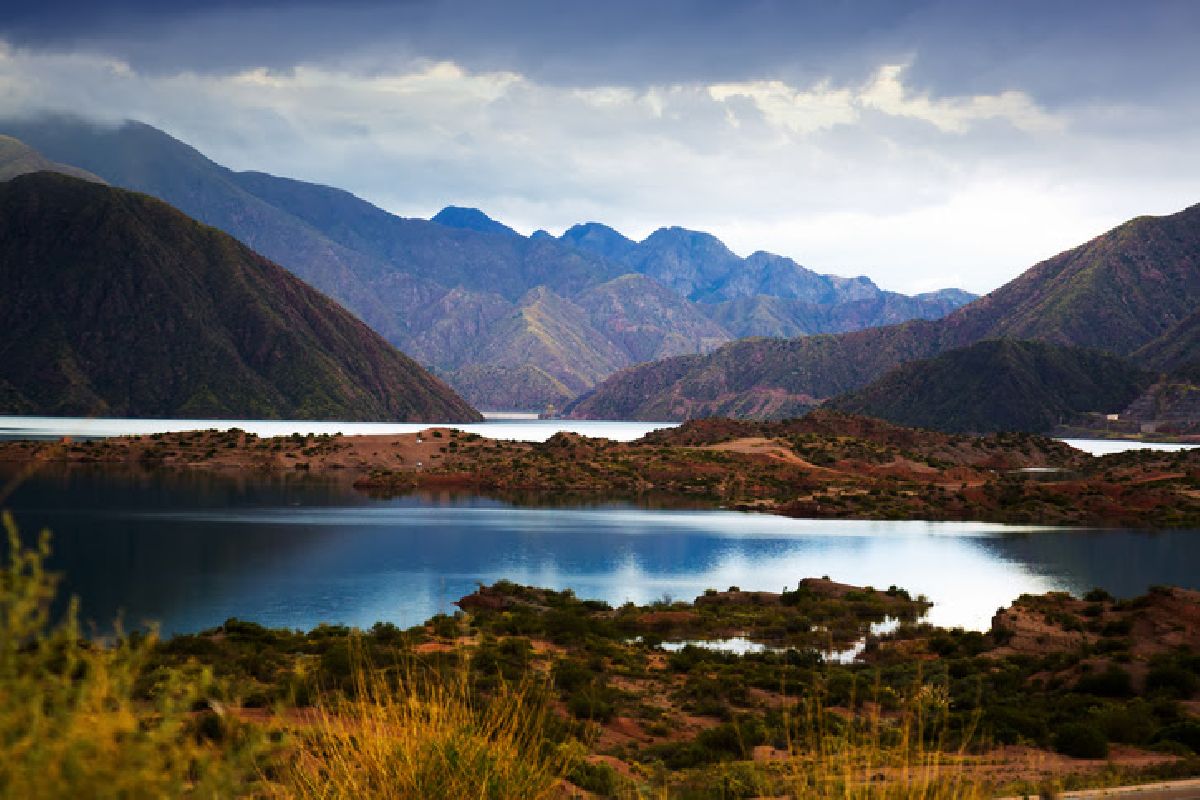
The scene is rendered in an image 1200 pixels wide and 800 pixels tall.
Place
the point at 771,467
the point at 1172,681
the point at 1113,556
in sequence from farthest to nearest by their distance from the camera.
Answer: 1. the point at 771,467
2. the point at 1113,556
3. the point at 1172,681

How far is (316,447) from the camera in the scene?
122m

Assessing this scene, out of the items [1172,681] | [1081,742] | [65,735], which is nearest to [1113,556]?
[1172,681]

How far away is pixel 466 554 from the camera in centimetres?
6019

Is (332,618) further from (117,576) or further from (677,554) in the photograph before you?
(677,554)

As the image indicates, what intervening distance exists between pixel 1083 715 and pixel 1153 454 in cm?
12075

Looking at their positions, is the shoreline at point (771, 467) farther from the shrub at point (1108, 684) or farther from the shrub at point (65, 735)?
the shrub at point (65, 735)

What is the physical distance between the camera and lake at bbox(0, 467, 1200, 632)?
4506cm

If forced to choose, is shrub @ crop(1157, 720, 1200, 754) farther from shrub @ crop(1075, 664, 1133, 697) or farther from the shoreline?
the shoreline

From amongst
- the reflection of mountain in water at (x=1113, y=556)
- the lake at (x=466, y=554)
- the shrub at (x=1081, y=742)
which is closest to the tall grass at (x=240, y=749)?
the shrub at (x=1081, y=742)

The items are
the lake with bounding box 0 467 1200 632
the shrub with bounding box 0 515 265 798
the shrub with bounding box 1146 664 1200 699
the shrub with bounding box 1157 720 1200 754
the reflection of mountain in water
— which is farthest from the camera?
the reflection of mountain in water

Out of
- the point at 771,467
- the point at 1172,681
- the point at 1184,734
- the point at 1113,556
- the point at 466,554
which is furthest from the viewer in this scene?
the point at 771,467

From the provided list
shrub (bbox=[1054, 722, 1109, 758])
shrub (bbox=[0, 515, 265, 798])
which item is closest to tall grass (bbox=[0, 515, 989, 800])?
shrub (bbox=[0, 515, 265, 798])

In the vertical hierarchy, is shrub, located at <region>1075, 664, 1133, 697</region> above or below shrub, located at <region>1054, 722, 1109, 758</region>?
below

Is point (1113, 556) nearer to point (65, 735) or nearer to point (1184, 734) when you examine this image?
point (1184, 734)
